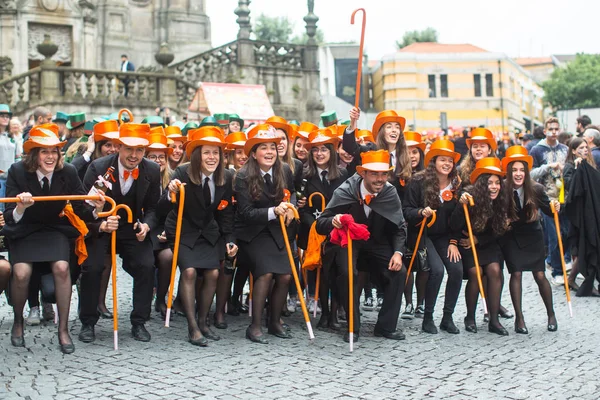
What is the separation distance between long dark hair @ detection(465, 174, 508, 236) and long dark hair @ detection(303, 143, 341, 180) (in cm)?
163

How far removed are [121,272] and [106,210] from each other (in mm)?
5258

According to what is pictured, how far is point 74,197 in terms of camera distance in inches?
345

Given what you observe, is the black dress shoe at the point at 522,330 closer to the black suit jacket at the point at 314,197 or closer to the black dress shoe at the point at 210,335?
the black suit jacket at the point at 314,197

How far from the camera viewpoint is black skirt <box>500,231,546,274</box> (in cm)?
1041

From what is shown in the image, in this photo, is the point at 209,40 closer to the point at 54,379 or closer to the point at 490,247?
the point at 490,247

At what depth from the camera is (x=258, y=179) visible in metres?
9.80

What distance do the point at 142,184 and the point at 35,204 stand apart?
1.12 meters

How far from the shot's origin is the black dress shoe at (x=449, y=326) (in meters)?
10.1

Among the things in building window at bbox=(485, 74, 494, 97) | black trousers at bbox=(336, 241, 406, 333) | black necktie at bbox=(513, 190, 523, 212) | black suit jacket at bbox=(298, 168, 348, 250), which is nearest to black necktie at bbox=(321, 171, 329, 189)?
black suit jacket at bbox=(298, 168, 348, 250)

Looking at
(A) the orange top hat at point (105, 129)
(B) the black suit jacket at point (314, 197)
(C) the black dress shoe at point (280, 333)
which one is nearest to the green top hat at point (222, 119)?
(B) the black suit jacket at point (314, 197)

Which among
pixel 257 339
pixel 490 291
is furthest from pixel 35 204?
pixel 490 291

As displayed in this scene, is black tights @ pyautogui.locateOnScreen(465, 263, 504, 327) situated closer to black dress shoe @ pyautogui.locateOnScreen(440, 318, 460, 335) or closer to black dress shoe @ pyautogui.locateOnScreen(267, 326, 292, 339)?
black dress shoe @ pyautogui.locateOnScreen(440, 318, 460, 335)

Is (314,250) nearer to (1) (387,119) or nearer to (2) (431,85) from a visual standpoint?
(1) (387,119)

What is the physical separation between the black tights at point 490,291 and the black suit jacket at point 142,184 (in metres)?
3.48
